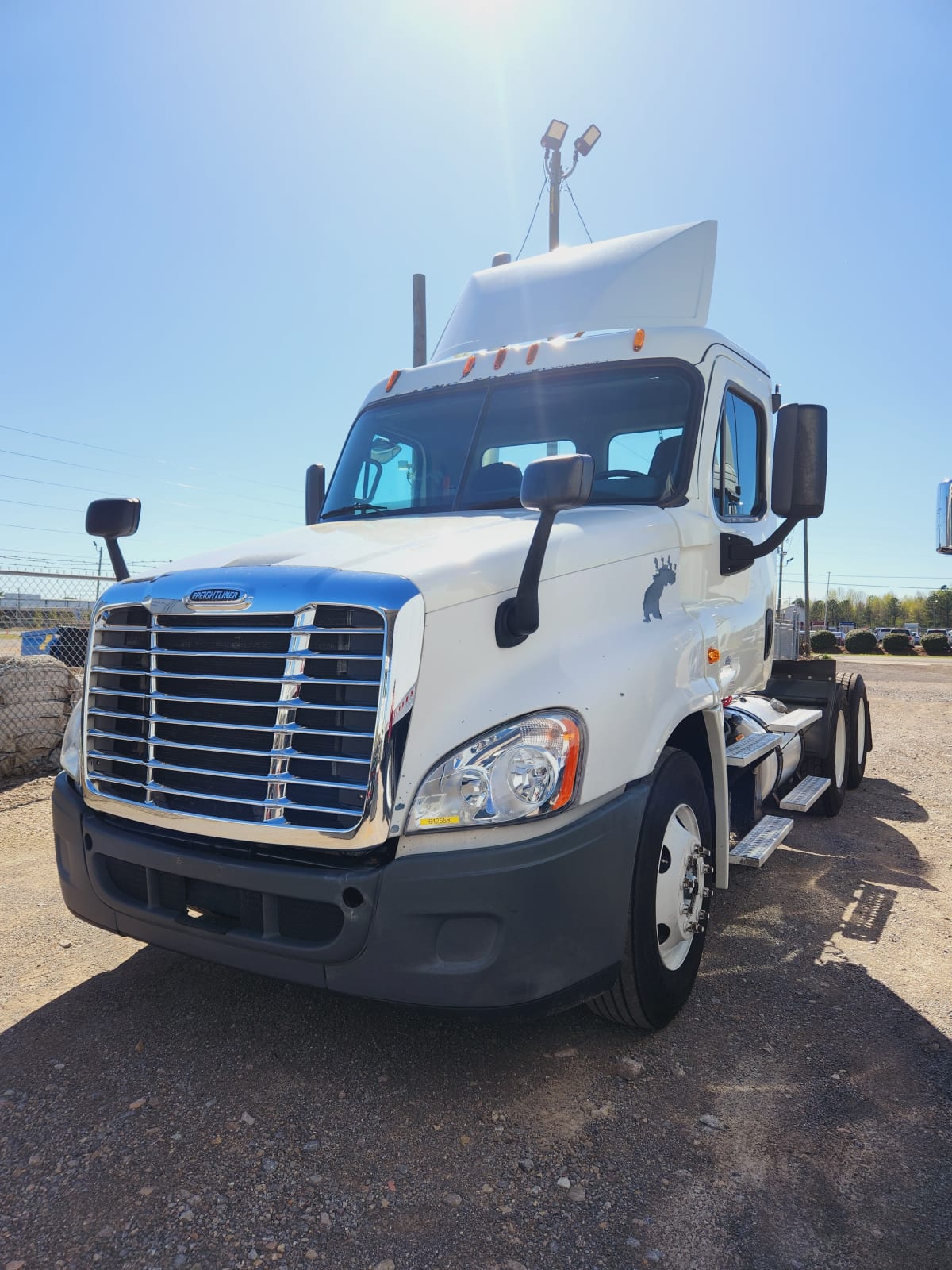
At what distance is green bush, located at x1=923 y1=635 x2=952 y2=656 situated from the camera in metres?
40.5

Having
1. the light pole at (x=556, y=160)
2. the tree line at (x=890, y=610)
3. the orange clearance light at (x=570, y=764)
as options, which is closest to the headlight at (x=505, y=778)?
the orange clearance light at (x=570, y=764)

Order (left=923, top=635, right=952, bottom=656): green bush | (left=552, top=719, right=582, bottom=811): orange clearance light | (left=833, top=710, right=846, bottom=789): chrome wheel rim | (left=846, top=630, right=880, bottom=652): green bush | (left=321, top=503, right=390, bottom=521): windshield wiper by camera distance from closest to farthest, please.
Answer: (left=552, top=719, right=582, bottom=811): orange clearance light → (left=321, top=503, right=390, bottom=521): windshield wiper → (left=833, top=710, right=846, bottom=789): chrome wheel rim → (left=923, top=635, right=952, bottom=656): green bush → (left=846, top=630, right=880, bottom=652): green bush

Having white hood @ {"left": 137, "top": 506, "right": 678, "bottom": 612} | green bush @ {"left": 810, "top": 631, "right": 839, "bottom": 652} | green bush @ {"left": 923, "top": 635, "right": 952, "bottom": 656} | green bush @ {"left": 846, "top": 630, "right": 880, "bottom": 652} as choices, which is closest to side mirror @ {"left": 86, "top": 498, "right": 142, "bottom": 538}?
white hood @ {"left": 137, "top": 506, "right": 678, "bottom": 612}

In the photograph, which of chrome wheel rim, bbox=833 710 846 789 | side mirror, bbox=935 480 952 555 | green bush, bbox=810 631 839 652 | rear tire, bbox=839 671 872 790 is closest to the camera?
chrome wheel rim, bbox=833 710 846 789

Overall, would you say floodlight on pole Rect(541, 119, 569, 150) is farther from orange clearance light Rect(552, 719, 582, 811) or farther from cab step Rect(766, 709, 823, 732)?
orange clearance light Rect(552, 719, 582, 811)

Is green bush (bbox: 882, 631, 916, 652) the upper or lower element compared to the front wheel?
lower

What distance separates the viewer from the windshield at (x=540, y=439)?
12.7 feet

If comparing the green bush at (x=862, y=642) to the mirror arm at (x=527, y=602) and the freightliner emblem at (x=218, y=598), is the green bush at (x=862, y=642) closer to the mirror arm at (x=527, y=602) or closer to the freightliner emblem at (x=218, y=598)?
the mirror arm at (x=527, y=602)

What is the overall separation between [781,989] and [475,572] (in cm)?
233

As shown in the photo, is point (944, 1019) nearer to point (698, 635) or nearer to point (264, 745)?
point (698, 635)

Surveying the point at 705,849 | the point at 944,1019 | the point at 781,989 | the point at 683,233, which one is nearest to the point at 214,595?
the point at 705,849

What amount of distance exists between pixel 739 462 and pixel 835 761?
338 centimetres

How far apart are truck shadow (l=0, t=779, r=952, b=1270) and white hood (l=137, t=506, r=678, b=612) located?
132cm

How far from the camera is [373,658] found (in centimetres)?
245
